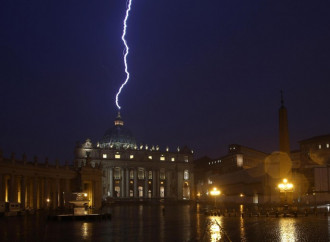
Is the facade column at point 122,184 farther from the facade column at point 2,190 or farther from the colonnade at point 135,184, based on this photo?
the facade column at point 2,190

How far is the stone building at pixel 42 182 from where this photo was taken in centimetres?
4512

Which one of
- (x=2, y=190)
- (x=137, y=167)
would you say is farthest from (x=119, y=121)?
(x=2, y=190)

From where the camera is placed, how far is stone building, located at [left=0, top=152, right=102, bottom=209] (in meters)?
45.1

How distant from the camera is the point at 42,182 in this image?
55.2 metres

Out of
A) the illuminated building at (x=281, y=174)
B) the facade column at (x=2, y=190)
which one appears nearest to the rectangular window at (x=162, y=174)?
the illuminated building at (x=281, y=174)

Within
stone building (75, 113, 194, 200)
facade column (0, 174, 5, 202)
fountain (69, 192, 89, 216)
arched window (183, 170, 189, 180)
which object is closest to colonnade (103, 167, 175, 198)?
stone building (75, 113, 194, 200)

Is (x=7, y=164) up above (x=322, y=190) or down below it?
above

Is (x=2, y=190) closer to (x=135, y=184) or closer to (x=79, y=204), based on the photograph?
(x=79, y=204)

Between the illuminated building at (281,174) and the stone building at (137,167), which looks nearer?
the illuminated building at (281,174)

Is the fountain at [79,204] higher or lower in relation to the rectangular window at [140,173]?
lower

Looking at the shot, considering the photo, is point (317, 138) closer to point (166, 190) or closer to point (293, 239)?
point (166, 190)

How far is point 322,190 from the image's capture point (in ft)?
214

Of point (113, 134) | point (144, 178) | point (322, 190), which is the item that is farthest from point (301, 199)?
point (113, 134)

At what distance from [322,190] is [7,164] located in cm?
4314
